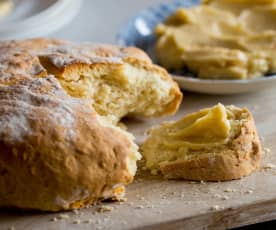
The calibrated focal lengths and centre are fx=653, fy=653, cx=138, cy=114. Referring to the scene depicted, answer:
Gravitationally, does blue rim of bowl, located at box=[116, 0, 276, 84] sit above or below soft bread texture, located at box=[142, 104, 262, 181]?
above

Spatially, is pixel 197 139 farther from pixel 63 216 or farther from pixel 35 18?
pixel 35 18

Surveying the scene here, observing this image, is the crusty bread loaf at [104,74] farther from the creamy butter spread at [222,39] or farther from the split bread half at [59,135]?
the creamy butter spread at [222,39]

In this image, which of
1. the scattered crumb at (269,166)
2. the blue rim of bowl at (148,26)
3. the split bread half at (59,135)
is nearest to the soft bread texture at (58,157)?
the split bread half at (59,135)

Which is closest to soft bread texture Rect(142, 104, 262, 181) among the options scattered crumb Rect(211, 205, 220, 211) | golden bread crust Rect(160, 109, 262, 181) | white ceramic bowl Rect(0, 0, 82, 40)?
golden bread crust Rect(160, 109, 262, 181)

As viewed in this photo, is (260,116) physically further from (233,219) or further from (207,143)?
(233,219)

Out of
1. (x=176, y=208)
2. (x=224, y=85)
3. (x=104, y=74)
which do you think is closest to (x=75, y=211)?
(x=176, y=208)

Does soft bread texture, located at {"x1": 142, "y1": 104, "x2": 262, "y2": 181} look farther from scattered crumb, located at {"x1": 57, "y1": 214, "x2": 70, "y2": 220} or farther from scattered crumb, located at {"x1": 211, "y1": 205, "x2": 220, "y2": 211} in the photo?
scattered crumb, located at {"x1": 57, "y1": 214, "x2": 70, "y2": 220}

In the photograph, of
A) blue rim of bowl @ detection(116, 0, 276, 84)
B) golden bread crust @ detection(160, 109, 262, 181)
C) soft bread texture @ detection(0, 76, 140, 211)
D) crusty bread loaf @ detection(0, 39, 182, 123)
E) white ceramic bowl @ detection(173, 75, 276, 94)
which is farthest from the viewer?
blue rim of bowl @ detection(116, 0, 276, 84)
